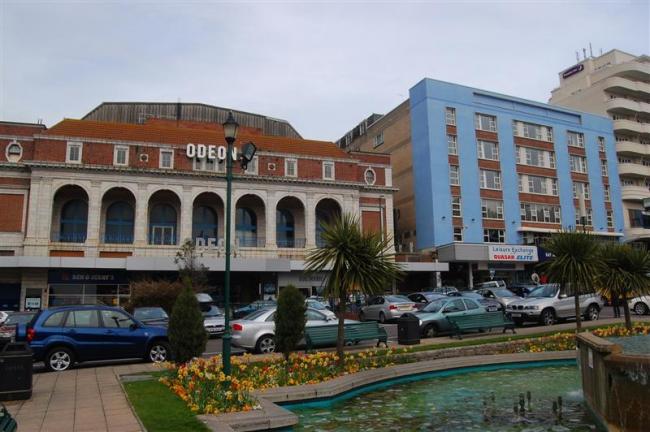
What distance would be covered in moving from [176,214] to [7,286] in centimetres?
1418

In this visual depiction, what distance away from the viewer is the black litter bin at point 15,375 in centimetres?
904

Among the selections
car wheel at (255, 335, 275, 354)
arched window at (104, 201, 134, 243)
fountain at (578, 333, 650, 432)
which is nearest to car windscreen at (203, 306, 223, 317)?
car wheel at (255, 335, 275, 354)

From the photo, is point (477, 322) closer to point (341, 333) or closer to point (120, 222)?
point (341, 333)

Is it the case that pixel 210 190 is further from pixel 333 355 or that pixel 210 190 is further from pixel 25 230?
pixel 333 355

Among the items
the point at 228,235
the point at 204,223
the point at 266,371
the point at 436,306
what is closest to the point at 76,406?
the point at 266,371

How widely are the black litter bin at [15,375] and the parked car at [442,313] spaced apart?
515 inches

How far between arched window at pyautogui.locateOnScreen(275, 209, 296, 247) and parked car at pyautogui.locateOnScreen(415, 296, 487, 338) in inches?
1151

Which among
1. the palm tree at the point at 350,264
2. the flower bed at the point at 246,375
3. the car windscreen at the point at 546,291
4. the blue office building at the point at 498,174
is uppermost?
the blue office building at the point at 498,174

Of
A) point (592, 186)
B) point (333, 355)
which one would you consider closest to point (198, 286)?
point (333, 355)

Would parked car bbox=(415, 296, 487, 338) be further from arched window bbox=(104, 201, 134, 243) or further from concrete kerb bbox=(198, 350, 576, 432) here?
arched window bbox=(104, 201, 134, 243)

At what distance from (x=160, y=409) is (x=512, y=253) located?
46.1 metres

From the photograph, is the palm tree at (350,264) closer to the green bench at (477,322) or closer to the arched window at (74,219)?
the green bench at (477,322)

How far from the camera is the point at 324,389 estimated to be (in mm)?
9695

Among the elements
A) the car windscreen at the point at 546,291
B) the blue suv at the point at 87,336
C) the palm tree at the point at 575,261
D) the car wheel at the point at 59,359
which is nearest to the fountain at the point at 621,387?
the palm tree at the point at 575,261
